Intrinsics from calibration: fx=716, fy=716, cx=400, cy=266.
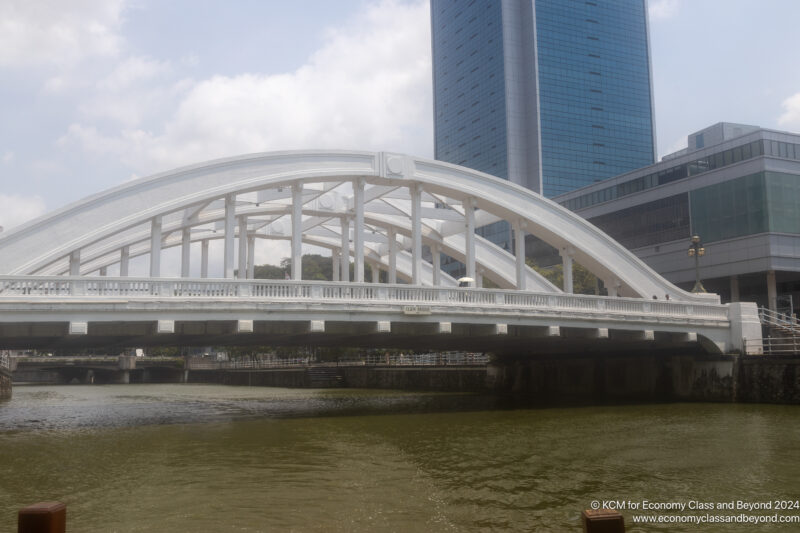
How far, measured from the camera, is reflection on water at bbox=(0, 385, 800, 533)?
10969 millimetres

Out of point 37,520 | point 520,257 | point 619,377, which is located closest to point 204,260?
point 520,257

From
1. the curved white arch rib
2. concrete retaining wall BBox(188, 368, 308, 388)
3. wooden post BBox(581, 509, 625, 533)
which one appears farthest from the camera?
concrete retaining wall BBox(188, 368, 308, 388)

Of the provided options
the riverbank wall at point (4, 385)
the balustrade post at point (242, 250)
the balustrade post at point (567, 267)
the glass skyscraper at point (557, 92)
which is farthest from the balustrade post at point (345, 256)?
the glass skyscraper at point (557, 92)

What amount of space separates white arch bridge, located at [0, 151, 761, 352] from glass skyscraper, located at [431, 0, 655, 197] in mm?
89422

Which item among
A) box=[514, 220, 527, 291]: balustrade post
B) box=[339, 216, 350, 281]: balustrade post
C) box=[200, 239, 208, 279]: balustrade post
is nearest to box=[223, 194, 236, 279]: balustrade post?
box=[339, 216, 350, 281]: balustrade post

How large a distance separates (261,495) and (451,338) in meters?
16.8

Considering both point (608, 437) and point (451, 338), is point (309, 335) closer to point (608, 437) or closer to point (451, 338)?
point (451, 338)

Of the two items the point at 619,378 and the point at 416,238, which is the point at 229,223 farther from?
the point at 619,378

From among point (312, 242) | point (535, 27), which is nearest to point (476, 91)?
point (535, 27)

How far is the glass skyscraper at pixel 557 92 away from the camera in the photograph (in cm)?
12425

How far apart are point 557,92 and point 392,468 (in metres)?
119

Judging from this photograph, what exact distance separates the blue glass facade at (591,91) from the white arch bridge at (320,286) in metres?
90.5

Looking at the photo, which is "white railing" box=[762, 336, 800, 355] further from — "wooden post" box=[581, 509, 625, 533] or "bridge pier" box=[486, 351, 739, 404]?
"wooden post" box=[581, 509, 625, 533]

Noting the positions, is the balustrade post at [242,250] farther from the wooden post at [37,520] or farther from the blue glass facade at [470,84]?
the blue glass facade at [470,84]
